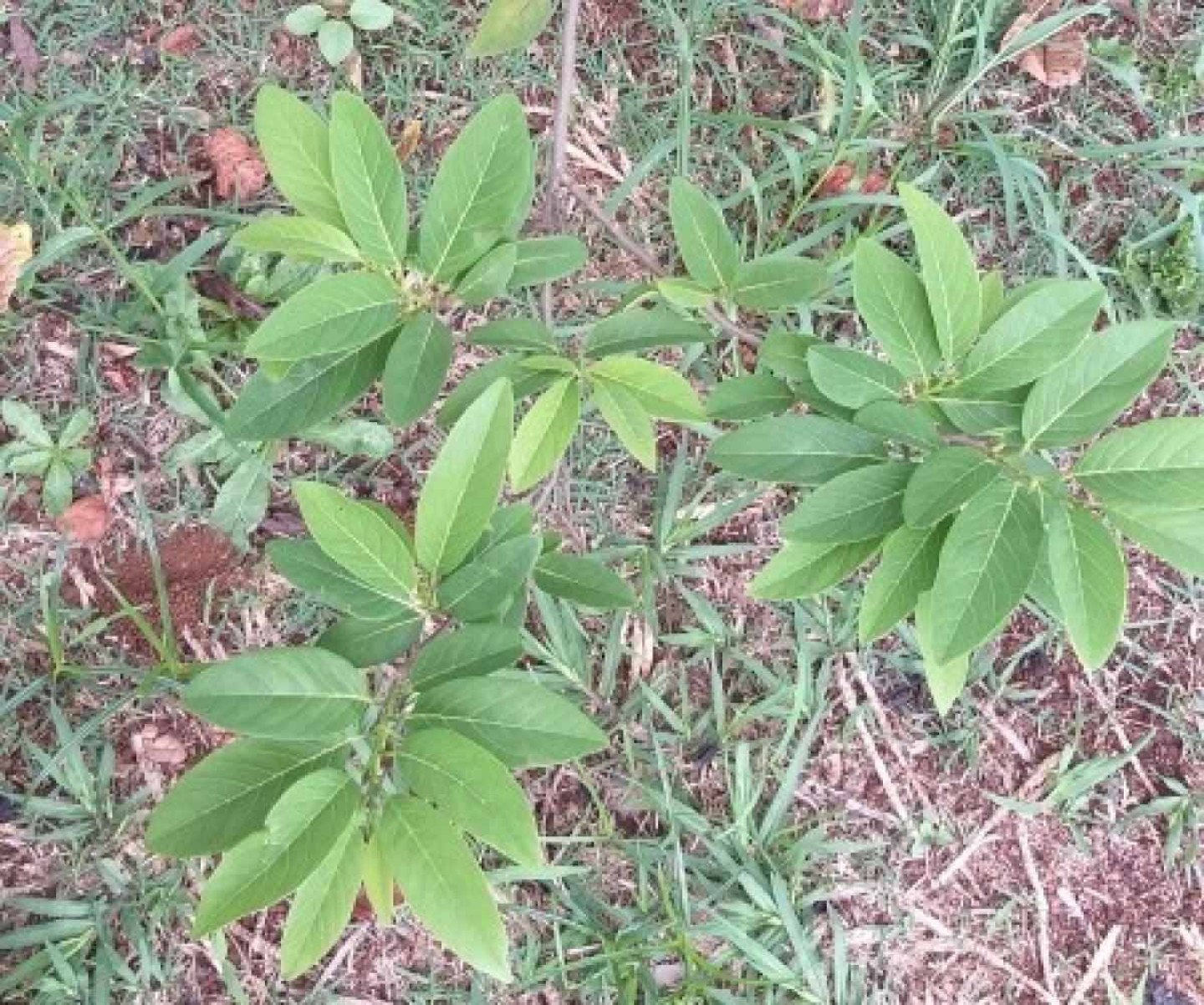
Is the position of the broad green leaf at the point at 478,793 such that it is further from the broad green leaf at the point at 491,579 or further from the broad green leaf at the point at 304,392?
the broad green leaf at the point at 304,392

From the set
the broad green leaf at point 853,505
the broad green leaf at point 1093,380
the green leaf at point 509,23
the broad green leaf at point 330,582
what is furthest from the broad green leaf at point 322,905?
the green leaf at point 509,23

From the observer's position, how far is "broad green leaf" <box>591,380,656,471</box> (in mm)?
1438

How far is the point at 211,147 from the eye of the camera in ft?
7.75

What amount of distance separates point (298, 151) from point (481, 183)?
0.67ft

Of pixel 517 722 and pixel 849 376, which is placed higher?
pixel 849 376

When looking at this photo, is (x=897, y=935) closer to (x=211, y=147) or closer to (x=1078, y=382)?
(x=1078, y=382)

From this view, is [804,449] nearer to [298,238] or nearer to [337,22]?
[298,238]

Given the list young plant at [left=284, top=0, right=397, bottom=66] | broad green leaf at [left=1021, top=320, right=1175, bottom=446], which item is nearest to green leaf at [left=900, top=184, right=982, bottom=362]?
broad green leaf at [left=1021, top=320, right=1175, bottom=446]

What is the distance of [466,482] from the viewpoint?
126 cm

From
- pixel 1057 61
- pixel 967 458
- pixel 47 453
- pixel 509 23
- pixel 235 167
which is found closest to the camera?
pixel 967 458

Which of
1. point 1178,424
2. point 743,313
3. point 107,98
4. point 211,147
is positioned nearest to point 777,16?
point 743,313

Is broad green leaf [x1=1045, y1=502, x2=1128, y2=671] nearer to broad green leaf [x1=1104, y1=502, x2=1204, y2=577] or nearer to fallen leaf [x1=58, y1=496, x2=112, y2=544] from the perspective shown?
broad green leaf [x1=1104, y1=502, x2=1204, y2=577]

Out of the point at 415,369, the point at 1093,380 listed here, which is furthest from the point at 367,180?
the point at 1093,380

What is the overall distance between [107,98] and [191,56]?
176mm
